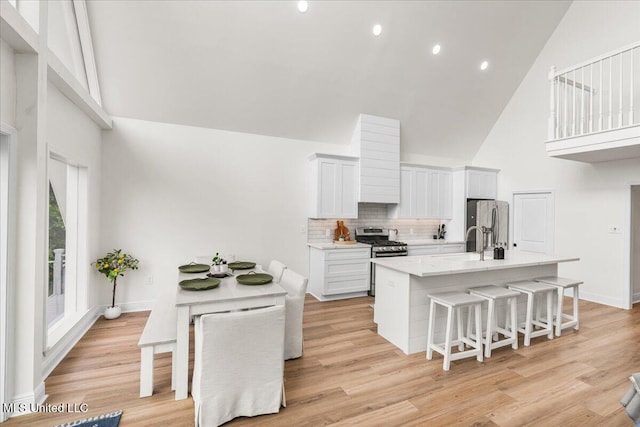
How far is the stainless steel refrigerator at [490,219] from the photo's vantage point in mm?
6078

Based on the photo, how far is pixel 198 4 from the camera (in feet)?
11.5

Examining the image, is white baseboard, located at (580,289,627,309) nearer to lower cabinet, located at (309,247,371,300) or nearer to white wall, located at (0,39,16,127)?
Result: lower cabinet, located at (309,247,371,300)

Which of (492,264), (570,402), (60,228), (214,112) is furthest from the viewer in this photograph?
(214,112)

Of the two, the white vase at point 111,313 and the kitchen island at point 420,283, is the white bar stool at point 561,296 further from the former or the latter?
the white vase at point 111,313

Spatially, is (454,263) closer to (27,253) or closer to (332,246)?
(332,246)

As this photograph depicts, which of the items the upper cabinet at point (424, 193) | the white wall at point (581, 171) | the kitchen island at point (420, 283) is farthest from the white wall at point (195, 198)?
the white wall at point (581, 171)

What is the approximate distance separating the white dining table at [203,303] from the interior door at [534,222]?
546 centimetres

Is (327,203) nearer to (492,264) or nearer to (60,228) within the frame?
(492,264)

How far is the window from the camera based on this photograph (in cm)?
355

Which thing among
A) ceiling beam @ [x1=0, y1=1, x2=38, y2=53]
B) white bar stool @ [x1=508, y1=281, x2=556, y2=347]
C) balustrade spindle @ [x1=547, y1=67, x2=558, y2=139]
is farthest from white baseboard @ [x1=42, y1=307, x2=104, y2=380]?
balustrade spindle @ [x1=547, y1=67, x2=558, y2=139]

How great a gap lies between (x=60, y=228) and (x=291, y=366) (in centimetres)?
309

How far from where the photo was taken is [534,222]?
586 cm

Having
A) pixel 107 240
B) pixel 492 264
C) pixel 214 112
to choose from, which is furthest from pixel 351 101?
pixel 107 240

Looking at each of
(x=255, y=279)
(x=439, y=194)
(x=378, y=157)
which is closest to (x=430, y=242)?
(x=439, y=194)
